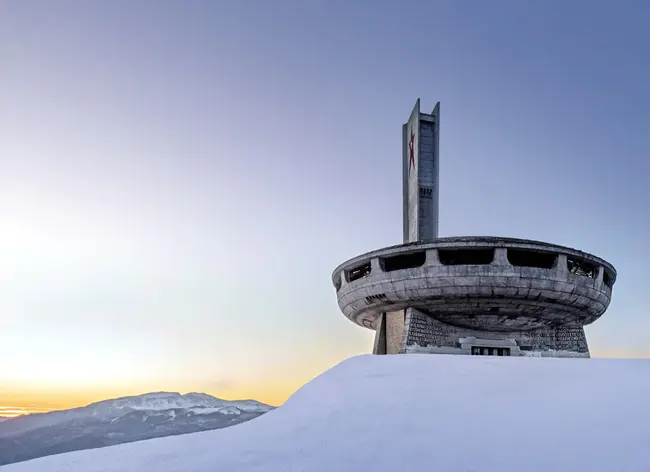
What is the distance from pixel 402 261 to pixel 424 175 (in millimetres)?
8076

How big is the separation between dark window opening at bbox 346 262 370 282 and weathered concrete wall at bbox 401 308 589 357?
8.75 feet

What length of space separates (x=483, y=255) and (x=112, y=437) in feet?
649

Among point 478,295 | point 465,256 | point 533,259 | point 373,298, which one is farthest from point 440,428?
point 533,259

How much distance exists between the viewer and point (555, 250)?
757 inches

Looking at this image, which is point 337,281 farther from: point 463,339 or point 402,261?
point 463,339

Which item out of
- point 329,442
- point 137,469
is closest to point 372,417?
point 329,442

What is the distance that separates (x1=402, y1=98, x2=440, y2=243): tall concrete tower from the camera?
27844mm

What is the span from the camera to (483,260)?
2009 centimetres

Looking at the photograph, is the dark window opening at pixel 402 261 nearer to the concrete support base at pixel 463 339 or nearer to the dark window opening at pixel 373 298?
the dark window opening at pixel 373 298

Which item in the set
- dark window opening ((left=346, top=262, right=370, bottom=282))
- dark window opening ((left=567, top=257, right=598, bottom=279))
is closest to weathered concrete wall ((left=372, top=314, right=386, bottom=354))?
dark window opening ((left=346, top=262, right=370, bottom=282))

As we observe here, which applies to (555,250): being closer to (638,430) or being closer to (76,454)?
(638,430)

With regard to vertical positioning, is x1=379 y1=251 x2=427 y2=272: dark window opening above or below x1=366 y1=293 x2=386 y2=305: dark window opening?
above

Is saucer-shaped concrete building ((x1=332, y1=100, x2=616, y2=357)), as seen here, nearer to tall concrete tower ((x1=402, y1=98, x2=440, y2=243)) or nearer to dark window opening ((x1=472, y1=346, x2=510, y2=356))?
dark window opening ((x1=472, y1=346, x2=510, y2=356))

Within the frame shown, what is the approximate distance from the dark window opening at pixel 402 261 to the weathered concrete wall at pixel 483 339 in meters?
1.84
